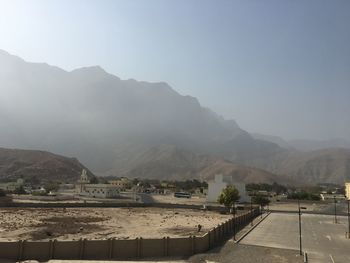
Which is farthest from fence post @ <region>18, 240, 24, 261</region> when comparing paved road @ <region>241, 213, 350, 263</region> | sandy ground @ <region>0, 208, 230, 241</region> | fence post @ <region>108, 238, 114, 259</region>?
paved road @ <region>241, 213, 350, 263</region>

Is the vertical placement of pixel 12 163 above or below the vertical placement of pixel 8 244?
above

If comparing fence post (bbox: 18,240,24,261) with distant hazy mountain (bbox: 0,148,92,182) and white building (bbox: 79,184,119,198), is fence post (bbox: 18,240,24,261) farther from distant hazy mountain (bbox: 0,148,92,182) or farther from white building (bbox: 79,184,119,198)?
distant hazy mountain (bbox: 0,148,92,182)

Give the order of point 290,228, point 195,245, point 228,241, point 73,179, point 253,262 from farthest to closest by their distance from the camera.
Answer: point 73,179 → point 290,228 → point 228,241 → point 195,245 → point 253,262

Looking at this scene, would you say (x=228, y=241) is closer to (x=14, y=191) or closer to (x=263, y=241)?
(x=263, y=241)

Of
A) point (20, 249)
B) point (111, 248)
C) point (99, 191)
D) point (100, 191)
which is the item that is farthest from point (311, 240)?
point (99, 191)

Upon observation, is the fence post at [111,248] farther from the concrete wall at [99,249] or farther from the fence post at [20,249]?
the fence post at [20,249]

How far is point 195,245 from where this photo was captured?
110 ft

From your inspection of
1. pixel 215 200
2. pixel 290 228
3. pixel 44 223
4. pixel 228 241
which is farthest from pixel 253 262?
pixel 215 200

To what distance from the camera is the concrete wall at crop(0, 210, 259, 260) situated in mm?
31031

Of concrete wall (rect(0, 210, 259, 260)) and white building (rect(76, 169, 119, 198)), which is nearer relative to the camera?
concrete wall (rect(0, 210, 259, 260))

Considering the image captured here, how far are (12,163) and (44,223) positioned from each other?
146580mm

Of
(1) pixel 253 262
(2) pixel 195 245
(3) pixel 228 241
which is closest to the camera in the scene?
(1) pixel 253 262

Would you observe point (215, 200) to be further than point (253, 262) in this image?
Yes

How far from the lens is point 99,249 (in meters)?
31.5
